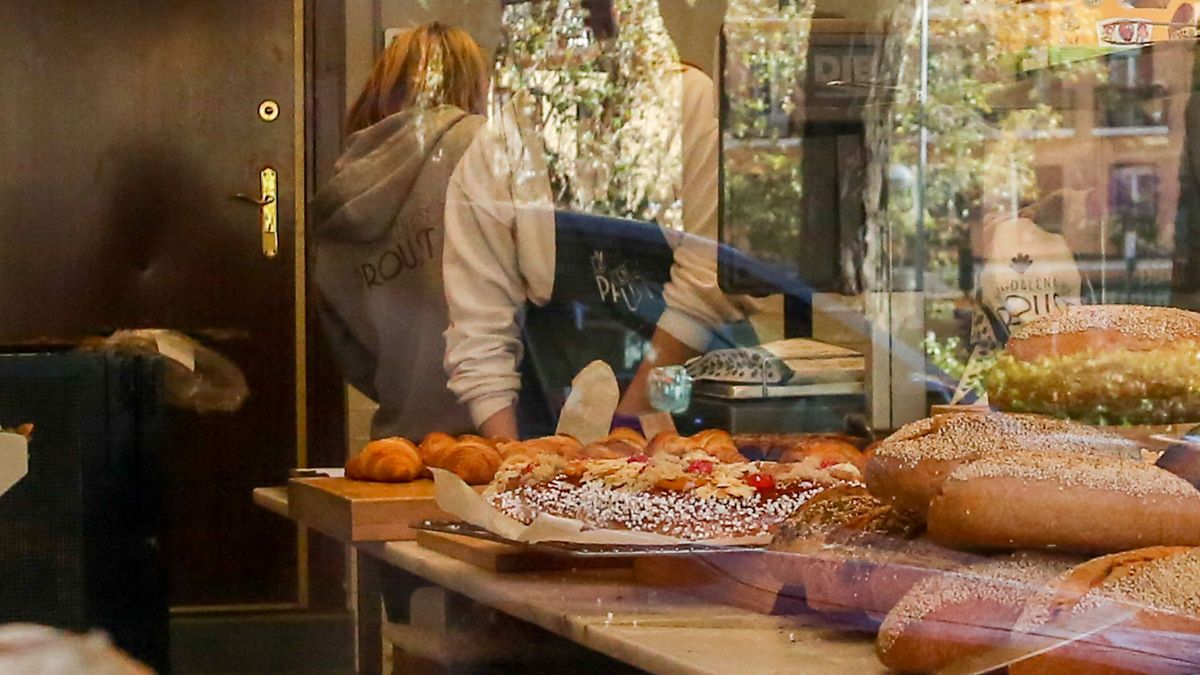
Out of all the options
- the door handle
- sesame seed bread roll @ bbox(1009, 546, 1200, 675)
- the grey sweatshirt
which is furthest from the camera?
the door handle

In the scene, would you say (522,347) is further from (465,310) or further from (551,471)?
(551,471)

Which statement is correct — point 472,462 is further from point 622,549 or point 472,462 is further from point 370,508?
point 622,549

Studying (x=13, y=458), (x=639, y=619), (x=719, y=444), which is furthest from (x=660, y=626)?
(x=13, y=458)

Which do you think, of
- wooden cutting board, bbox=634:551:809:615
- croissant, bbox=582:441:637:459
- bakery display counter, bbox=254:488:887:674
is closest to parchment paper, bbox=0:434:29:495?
bakery display counter, bbox=254:488:887:674

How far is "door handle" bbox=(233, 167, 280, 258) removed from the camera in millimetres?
1407

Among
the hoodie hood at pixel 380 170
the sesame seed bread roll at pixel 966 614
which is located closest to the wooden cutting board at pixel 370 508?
the hoodie hood at pixel 380 170

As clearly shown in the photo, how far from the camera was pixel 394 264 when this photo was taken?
1.35 metres

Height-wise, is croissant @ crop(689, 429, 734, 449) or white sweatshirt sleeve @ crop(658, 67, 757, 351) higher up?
white sweatshirt sleeve @ crop(658, 67, 757, 351)

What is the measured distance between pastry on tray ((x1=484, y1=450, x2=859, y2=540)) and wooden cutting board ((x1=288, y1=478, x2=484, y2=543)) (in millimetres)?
68

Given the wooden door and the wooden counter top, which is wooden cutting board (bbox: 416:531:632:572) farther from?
the wooden door

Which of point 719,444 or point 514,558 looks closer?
point 514,558

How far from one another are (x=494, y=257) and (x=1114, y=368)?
0.60m

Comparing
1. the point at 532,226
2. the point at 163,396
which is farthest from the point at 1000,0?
the point at 163,396

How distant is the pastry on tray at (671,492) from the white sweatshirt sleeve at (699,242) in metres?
0.19
